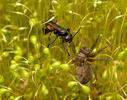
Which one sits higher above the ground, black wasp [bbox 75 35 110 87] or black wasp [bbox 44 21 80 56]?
black wasp [bbox 44 21 80 56]

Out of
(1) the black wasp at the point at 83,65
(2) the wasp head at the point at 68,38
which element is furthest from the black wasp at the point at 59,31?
(1) the black wasp at the point at 83,65

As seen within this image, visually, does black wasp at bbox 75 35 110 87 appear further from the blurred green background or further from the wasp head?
the wasp head

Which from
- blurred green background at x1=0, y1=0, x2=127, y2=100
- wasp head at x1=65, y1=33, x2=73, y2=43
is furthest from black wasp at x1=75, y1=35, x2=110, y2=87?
wasp head at x1=65, y1=33, x2=73, y2=43

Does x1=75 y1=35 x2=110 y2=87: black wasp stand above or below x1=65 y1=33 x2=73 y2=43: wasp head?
below

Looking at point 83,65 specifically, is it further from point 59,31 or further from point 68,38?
point 59,31

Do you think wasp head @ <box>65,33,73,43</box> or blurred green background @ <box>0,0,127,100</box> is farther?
wasp head @ <box>65,33,73,43</box>

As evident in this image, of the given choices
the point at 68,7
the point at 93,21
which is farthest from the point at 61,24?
the point at 93,21

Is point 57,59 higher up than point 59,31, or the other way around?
point 59,31

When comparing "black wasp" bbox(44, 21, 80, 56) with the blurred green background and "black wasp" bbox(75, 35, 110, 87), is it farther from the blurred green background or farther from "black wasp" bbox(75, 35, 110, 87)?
"black wasp" bbox(75, 35, 110, 87)

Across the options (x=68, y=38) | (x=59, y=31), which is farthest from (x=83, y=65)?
(x=59, y=31)

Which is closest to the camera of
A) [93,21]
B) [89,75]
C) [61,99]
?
[89,75]

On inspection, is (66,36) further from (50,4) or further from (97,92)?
(97,92)
